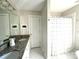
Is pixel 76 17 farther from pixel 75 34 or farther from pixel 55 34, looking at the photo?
pixel 55 34

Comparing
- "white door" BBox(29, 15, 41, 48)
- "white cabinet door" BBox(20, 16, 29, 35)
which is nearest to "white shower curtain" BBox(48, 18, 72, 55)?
"white door" BBox(29, 15, 41, 48)

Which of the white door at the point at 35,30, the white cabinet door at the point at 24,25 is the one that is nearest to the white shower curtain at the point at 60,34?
the white door at the point at 35,30

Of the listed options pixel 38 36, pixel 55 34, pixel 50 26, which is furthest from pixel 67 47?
pixel 38 36

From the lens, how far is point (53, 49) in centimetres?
394

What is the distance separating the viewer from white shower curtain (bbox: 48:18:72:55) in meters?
3.91

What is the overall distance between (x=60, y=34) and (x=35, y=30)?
6.27 ft

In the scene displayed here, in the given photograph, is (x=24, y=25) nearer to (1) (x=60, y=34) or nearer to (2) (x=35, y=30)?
(2) (x=35, y=30)

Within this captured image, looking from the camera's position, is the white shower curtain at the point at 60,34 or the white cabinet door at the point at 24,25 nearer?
the white shower curtain at the point at 60,34

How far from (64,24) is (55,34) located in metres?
0.79

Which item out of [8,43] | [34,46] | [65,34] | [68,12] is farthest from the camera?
[34,46]

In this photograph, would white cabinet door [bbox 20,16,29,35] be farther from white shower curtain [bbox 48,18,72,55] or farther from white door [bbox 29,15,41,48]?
white shower curtain [bbox 48,18,72,55]

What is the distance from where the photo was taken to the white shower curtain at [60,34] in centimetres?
391

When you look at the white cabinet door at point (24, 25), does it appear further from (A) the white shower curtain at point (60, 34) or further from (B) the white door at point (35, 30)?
(A) the white shower curtain at point (60, 34)

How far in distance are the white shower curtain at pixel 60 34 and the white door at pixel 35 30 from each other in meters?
1.72
